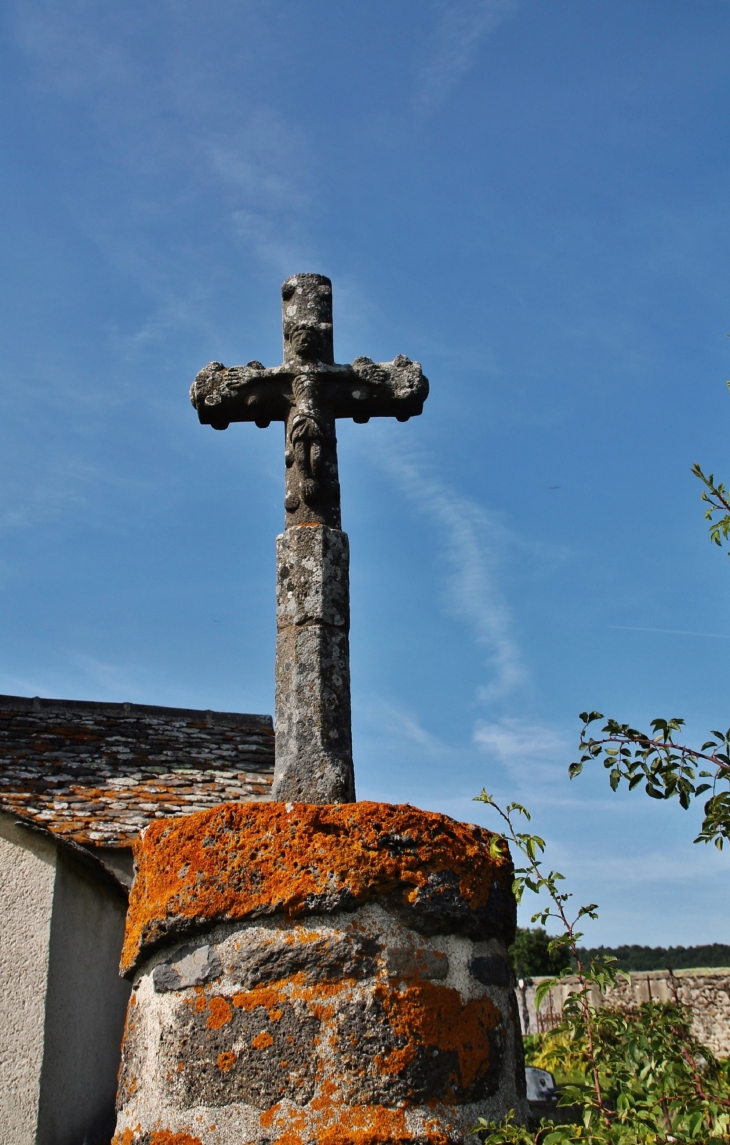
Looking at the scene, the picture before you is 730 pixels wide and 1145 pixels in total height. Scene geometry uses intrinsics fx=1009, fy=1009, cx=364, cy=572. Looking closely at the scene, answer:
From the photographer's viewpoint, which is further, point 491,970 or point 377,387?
point 377,387

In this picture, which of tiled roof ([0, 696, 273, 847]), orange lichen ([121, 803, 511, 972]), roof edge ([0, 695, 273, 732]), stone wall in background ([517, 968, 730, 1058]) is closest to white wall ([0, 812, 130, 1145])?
tiled roof ([0, 696, 273, 847])

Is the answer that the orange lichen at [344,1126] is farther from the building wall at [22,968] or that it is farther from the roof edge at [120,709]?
the roof edge at [120,709]

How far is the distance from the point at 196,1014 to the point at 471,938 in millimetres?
842

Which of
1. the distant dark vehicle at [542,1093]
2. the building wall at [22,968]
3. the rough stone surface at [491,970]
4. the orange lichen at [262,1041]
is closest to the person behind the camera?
the orange lichen at [262,1041]

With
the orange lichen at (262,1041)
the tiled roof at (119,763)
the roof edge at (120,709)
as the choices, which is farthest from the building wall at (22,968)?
the orange lichen at (262,1041)

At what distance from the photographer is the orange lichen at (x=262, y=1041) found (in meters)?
2.78

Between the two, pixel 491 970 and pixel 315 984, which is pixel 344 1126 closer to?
pixel 315 984

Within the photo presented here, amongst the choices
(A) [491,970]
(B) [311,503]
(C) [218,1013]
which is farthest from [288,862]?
(B) [311,503]

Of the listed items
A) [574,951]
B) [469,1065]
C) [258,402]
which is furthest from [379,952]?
[258,402]

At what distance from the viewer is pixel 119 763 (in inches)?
394

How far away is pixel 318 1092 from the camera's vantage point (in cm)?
273

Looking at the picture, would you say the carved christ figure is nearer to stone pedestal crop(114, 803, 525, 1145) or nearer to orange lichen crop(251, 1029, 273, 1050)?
stone pedestal crop(114, 803, 525, 1145)

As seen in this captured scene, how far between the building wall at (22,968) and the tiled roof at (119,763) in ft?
1.33

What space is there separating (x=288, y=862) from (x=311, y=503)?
174cm
